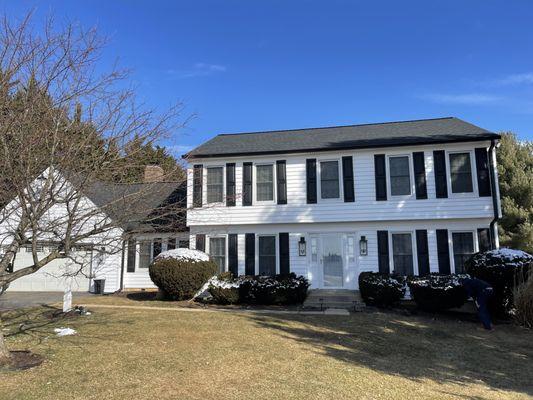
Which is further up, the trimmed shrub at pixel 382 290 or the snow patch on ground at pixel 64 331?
the trimmed shrub at pixel 382 290

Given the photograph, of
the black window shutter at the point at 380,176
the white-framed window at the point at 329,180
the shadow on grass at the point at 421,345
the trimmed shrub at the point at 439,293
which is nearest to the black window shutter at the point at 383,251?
the black window shutter at the point at 380,176

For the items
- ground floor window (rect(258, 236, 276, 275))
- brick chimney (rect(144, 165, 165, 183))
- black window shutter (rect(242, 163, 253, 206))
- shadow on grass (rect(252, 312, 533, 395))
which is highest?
black window shutter (rect(242, 163, 253, 206))

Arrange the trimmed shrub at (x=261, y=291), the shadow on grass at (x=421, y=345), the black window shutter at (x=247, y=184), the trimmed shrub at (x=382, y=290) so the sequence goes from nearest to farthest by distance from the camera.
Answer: the shadow on grass at (x=421, y=345) → the trimmed shrub at (x=382, y=290) → the trimmed shrub at (x=261, y=291) → the black window shutter at (x=247, y=184)

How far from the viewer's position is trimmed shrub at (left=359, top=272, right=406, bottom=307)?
13383mm

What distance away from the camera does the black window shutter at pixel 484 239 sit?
50.7ft

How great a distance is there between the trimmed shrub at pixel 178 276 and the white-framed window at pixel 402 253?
23.0ft

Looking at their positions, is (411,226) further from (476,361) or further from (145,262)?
(145,262)

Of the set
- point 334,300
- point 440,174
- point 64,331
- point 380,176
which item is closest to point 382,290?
Answer: point 334,300

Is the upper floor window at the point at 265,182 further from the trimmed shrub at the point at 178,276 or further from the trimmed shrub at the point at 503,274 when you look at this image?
the trimmed shrub at the point at 503,274

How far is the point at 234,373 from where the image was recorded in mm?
6637

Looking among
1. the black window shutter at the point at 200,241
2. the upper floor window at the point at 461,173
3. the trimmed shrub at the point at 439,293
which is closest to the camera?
the trimmed shrub at the point at 439,293

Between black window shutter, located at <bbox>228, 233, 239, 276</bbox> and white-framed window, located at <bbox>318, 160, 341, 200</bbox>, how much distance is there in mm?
3897

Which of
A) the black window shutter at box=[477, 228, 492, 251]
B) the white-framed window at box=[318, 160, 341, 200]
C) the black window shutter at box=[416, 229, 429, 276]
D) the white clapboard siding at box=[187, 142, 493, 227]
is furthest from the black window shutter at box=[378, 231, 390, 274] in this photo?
the black window shutter at box=[477, 228, 492, 251]

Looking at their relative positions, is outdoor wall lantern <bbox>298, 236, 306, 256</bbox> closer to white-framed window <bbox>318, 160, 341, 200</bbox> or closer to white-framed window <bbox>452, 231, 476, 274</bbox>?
white-framed window <bbox>318, 160, 341, 200</bbox>
